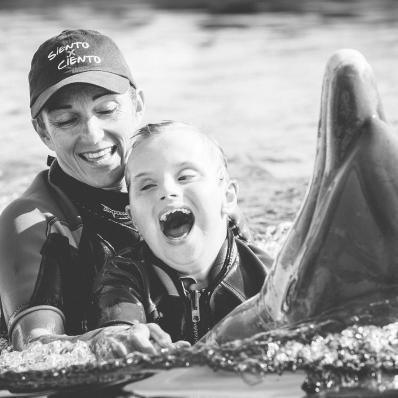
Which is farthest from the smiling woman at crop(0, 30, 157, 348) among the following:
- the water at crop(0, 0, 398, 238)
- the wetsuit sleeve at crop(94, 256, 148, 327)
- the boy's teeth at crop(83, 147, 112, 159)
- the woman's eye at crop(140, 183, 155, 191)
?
the water at crop(0, 0, 398, 238)

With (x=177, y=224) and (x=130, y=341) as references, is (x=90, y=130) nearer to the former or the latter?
(x=177, y=224)

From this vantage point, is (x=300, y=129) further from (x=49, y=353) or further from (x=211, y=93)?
(x=49, y=353)

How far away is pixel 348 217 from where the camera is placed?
355 centimetres

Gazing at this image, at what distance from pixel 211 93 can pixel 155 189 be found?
7901 millimetres

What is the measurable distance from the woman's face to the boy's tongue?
2.91 feet

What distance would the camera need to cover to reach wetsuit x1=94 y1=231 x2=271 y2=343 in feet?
13.7

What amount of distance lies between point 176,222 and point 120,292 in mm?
356

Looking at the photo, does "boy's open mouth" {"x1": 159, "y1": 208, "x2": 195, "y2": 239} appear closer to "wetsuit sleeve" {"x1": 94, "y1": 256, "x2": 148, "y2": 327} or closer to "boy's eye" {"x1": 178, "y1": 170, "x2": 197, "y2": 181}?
"boy's eye" {"x1": 178, "y1": 170, "x2": 197, "y2": 181}

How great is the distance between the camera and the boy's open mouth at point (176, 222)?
4066mm

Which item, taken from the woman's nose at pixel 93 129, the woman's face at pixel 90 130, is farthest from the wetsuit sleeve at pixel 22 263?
the woman's nose at pixel 93 129

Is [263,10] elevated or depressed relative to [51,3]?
depressed

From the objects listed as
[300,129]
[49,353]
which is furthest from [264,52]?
[49,353]

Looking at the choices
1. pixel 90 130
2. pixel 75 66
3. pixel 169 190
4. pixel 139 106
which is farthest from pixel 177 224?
pixel 139 106

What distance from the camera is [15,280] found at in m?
4.66
